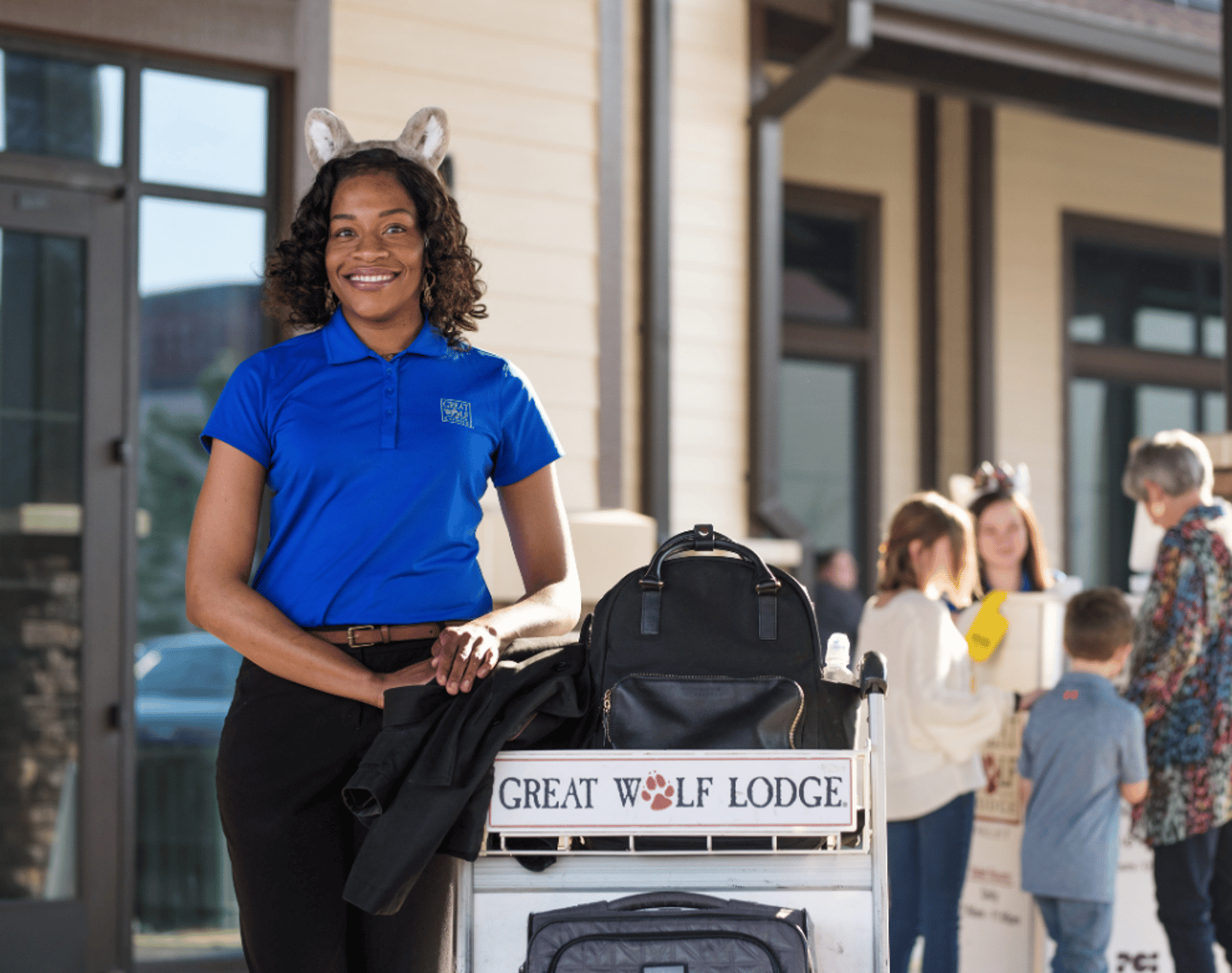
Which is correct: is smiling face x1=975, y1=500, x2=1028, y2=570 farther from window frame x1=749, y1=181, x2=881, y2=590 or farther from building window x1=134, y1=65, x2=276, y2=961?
window frame x1=749, y1=181, x2=881, y2=590

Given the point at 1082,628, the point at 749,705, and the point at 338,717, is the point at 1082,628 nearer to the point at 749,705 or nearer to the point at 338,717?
the point at 749,705

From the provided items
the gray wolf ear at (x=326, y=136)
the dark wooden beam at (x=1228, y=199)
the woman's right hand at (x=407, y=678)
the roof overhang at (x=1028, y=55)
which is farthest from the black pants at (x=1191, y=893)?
the roof overhang at (x=1028, y=55)

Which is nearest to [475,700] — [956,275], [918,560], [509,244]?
[918,560]

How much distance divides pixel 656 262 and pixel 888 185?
4.41m

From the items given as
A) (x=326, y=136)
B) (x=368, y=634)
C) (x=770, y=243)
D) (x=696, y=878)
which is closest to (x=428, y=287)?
(x=326, y=136)

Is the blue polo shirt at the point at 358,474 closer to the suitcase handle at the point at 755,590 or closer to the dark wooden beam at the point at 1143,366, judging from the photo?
the suitcase handle at the point at 755,590

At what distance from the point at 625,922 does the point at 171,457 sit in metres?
3.04

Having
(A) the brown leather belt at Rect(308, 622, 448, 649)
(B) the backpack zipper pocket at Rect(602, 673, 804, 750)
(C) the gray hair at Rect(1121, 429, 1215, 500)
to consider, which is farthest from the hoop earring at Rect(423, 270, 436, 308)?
(C) the gray hair at Rect(1121, 429, 1215, 500)

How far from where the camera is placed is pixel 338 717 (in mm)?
1824

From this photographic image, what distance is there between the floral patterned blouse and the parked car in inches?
104

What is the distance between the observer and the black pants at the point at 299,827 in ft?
5.93

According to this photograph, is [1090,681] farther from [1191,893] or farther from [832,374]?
[832,374]

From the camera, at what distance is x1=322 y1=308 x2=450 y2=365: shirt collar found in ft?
6.33

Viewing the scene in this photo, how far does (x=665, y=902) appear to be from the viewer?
69.4 inches
